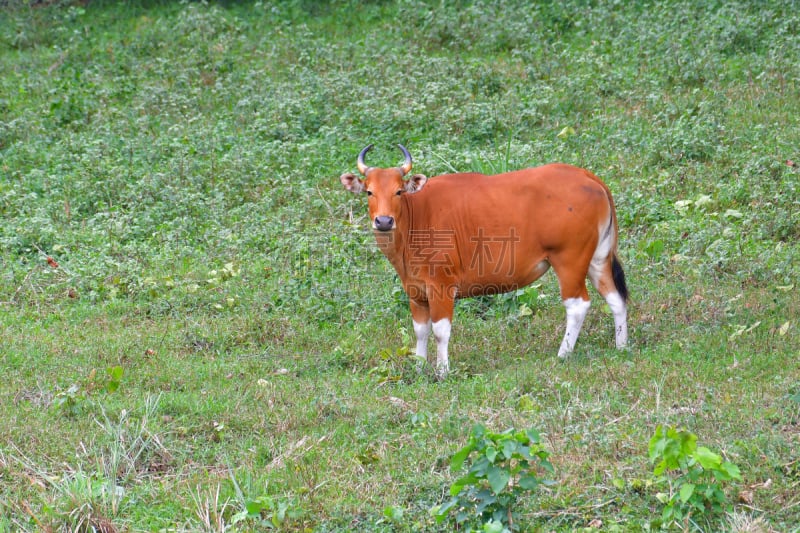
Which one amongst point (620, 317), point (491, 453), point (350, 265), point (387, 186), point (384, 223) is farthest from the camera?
point (350, 265)

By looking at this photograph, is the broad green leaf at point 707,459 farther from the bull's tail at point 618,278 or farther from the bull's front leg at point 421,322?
the bull's front leg at point 421,322

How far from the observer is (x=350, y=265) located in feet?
33.7

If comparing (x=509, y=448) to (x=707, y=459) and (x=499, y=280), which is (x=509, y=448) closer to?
(x=707, y=459)

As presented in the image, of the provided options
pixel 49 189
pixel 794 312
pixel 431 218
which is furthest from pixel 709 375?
pixel 49 189

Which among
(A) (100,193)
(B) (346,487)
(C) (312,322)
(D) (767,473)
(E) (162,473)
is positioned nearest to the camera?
(D) (767,473)

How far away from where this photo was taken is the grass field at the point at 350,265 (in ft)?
20.2

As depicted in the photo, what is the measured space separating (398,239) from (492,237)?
76cm

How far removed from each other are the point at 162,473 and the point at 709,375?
12.6 feet

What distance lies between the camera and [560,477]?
5.96 metres

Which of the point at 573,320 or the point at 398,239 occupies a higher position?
the point at 398,239

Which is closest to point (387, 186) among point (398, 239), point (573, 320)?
point (398, 239)

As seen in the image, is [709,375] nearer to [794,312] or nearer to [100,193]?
[794,312]

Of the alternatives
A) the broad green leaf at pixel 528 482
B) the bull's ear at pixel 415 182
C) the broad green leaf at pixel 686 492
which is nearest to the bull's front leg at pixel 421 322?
the bull's ear at pixel 415 182

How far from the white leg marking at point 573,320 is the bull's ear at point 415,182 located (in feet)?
4.89
